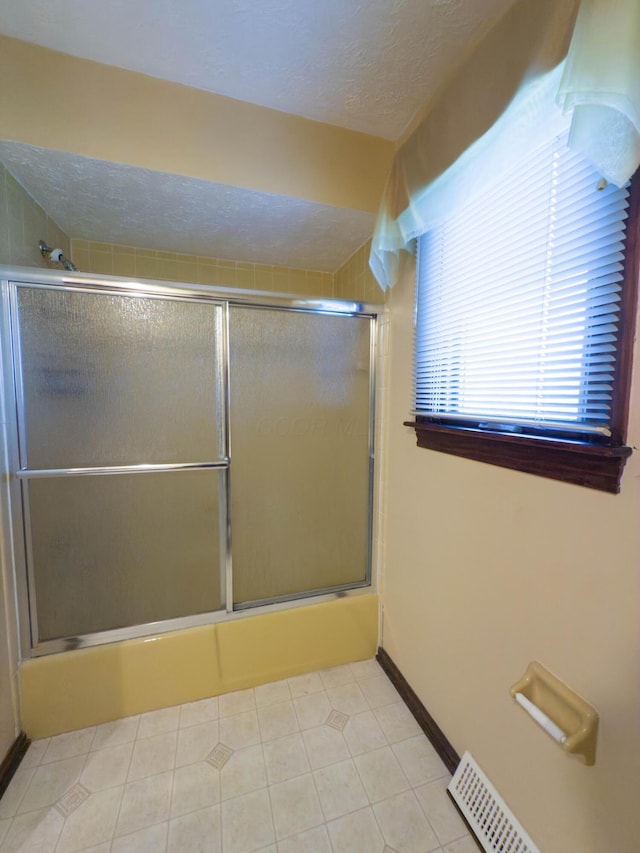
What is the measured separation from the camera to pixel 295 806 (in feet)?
3.25

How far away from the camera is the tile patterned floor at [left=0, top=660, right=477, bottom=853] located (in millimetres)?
916

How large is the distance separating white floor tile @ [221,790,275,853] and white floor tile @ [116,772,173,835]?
189mm

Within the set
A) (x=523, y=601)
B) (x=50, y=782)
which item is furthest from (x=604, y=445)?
(x=50, y=782)

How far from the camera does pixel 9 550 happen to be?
1.13 metres

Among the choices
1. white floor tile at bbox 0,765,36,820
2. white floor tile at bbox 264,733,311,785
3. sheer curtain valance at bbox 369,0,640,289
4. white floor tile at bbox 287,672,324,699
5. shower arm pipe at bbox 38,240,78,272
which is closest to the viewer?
sheer curtain valance at bbox 369,0,640,289

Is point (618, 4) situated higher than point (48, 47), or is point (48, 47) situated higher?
point (48, 47)

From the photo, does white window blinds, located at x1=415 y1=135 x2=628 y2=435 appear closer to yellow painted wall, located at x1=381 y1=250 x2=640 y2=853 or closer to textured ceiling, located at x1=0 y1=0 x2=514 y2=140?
yellow painted wall, located at x1=381 y1=250 x2=640 y2=853

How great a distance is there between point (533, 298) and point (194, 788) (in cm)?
178

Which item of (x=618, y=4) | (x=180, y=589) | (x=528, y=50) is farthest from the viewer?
(x=180, y=589)

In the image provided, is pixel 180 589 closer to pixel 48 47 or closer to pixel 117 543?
pixel 117 543

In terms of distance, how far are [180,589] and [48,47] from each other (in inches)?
75.3

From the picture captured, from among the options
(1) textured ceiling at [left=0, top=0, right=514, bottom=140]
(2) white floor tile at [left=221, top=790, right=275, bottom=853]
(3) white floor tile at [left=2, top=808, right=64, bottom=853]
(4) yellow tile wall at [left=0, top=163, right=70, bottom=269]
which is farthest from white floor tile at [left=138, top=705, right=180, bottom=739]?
(1) textured ceiling at [left=0, top=0, right=514, bottom=140]

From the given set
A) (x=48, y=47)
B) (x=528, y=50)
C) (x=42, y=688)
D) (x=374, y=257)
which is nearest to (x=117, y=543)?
(x=42, y=688)

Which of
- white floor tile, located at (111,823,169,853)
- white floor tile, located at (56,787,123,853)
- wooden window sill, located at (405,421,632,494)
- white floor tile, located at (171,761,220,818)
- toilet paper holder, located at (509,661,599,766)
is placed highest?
wooden window sill, located at (405,421,632,494)
